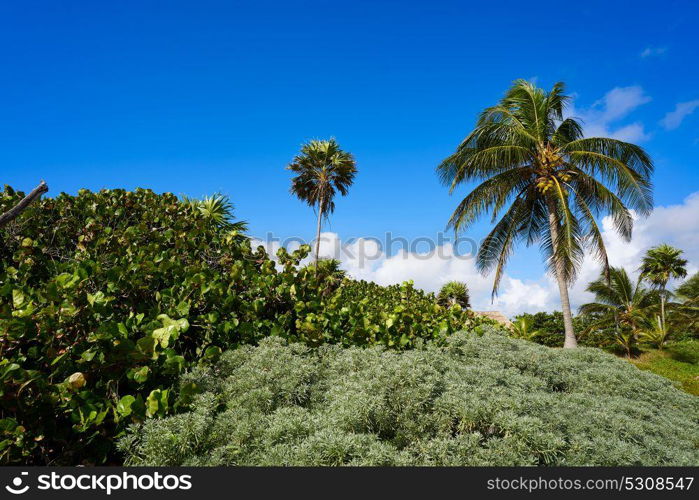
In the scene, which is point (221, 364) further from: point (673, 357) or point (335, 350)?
point (673, 357)

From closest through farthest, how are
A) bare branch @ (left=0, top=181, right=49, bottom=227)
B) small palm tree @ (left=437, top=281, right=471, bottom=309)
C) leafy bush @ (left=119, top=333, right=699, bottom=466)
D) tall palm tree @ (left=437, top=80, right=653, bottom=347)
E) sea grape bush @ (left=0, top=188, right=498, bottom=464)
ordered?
bare branch @ (left=0, top=181, right=49, bottom=227), leafy bush @ (left=119, top=333, right=699, bottom=466), sea grape bush @ (left=0, top=188, right=498, bottom=464), tall palm tree @ (left=437, top=80, right=653, bottom=347), small palm tree @ (left=437, top=281, right=471, bottom=309)

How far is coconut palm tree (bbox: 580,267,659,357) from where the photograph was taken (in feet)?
74.3

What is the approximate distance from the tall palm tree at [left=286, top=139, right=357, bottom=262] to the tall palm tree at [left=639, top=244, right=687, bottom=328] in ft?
62.5

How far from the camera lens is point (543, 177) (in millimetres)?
15016

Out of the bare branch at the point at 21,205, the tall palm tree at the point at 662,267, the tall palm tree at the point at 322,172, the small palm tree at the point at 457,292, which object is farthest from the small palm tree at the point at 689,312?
the bare branch at the point at 21,205

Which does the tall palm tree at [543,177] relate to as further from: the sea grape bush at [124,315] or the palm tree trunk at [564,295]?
the sea grape bush at [124,315]

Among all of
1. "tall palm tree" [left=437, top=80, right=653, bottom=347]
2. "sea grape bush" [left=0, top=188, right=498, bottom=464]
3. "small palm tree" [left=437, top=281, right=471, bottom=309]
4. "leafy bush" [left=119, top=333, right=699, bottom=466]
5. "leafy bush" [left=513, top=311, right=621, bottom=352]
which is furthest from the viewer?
"small palm tree" [left=437, top=281, right=471, bottom=309]

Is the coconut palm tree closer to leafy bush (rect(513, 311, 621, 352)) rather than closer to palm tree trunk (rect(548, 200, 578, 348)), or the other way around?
leafy bush (rect(513, 311, 621, 352))

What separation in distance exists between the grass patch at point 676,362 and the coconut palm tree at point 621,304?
1975 mm

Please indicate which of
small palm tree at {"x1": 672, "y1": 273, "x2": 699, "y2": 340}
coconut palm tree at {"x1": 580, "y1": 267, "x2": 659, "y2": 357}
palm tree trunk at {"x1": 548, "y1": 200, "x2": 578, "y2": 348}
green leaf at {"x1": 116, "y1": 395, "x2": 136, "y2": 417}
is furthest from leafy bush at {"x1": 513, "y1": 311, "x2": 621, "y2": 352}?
green leaf at {"x1": 116, "y1": 395, "x2": 136, "y2": 417}

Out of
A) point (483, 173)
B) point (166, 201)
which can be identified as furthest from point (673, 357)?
point (166, 201)

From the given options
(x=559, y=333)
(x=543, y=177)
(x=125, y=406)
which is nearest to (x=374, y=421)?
(x=125, y=406)

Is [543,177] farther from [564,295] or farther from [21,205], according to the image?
[21,205]

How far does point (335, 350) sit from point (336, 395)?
1.17m
